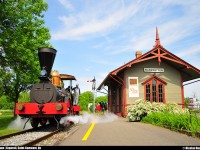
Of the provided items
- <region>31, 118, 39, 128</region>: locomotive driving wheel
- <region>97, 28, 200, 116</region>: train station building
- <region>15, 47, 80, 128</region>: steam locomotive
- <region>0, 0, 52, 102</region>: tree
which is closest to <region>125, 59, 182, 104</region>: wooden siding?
<region>97, 28, 200, 116</region>: train station building

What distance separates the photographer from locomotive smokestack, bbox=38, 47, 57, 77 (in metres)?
12.5

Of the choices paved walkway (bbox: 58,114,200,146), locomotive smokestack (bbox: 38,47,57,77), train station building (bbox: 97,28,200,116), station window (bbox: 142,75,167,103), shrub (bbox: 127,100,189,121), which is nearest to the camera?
paved walkway (bbox: 58,114,200,146)

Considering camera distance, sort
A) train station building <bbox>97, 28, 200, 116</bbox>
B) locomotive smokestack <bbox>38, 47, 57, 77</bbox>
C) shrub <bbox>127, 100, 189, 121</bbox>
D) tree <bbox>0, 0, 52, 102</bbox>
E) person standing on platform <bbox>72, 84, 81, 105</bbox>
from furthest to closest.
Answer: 1. train station building <bbox>97, 28, 200, 116</bbox>
2. tree <bbox>0, 0, 52, 102</bbox>
3. shrub <bbox>127, 100, 189, 121</bbox>
4. person standing on platform <bbox>72, 84, 81, 105</bbox>
5. locomotive smokestack <bbox>38, 47, 57, 77</bbox>

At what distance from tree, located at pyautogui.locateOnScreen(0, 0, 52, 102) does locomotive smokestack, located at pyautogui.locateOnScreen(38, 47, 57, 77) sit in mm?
7871

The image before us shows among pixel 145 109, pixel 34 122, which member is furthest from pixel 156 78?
pixel 34 122

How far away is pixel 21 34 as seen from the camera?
2142cm

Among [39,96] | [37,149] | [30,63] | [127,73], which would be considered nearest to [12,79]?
[30,63]

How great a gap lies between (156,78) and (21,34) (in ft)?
38.5

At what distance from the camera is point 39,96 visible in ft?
40.8

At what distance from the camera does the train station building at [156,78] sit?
23.1 m

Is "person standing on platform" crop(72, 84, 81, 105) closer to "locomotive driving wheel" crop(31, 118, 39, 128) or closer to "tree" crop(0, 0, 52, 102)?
"locomotive driving wheel" crop(31, 118, 39, 128)

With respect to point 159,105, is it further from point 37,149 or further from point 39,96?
point 37,149

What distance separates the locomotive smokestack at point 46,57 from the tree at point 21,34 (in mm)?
7871

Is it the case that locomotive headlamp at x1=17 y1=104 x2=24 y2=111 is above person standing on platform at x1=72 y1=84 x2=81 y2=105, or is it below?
below
